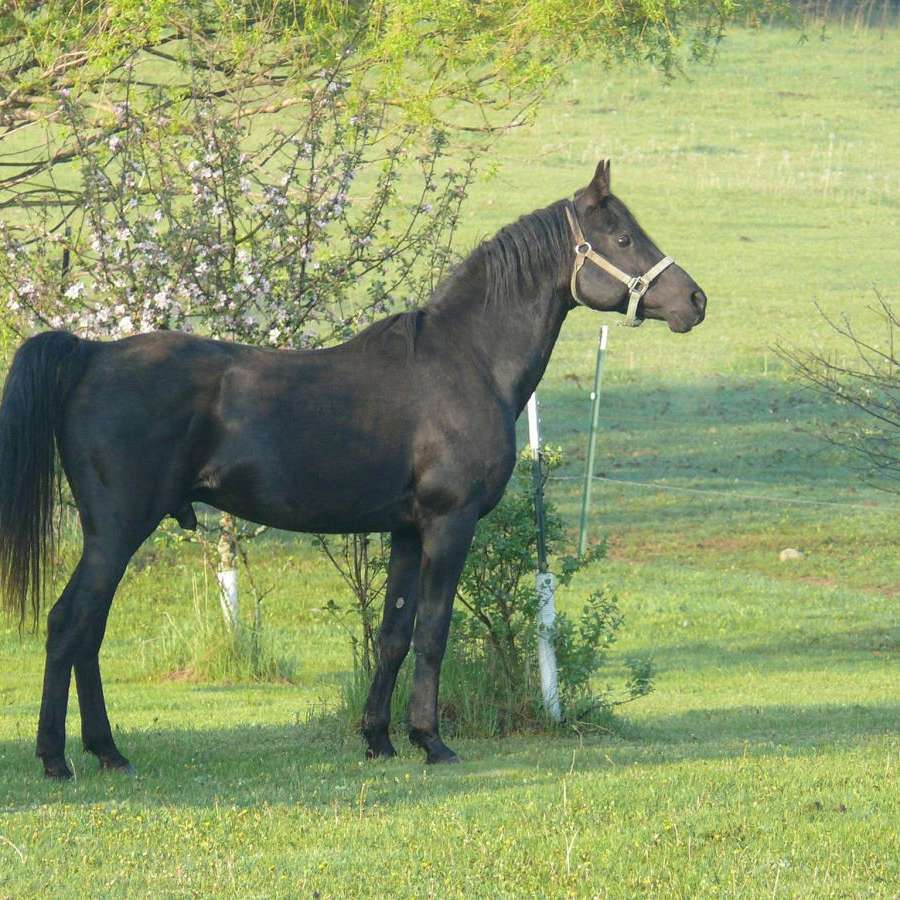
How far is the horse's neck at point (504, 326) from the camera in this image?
8.60m

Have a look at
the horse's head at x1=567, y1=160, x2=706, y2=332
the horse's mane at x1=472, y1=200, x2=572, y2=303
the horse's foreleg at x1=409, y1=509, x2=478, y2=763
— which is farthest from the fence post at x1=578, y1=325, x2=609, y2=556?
the horse's foreleg at x1=409, y1=509, x2=478, y2=763

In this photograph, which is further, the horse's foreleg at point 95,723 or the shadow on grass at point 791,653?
the shadow on grass at point 791,653

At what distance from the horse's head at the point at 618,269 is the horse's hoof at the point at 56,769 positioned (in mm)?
3573

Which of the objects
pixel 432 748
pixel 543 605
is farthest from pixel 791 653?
pixel 432 748

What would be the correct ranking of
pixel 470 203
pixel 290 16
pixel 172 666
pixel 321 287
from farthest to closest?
pixel 470 203 → pixel 290 16 → pixel 172 666 → pixel 321 287

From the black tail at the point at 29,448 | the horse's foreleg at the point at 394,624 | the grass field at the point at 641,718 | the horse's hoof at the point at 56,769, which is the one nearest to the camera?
the grass field at the point at 641,718

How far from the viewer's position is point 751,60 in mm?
69438

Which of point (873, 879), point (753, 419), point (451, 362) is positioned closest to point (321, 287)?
point (451, 362)

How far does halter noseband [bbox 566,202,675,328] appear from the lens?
8.75m

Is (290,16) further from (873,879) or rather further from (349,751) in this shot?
(873,879)

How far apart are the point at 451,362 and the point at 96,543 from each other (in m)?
2.02

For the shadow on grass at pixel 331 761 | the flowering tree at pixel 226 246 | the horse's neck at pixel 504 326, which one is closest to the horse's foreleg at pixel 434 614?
the shadow on grass at pixel 331 761

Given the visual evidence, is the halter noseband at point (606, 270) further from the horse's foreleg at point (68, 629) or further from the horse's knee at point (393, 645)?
the horse's foreleg at point (68, 629)

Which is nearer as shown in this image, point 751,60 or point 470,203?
point 470,203
